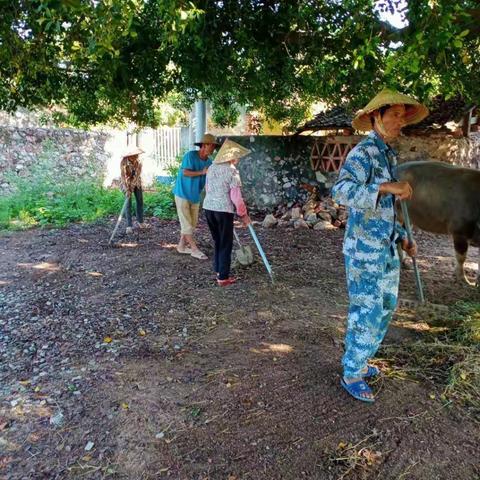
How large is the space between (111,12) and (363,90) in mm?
2648

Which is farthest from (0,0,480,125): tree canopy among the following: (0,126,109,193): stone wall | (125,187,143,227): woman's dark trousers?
(0,126,109,193): stone wall

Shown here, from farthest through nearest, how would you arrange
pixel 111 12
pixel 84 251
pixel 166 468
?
1. pixel 84 251
2. pixel 111 12
3. pixel 166 468

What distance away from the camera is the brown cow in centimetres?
529

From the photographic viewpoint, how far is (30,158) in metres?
11.6

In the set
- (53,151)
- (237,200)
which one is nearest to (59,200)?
(53,151)

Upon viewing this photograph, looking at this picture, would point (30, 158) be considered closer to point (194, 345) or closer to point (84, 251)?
point (84, 251)

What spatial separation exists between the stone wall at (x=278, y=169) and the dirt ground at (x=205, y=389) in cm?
406

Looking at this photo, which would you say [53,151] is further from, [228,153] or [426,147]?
[426,147]

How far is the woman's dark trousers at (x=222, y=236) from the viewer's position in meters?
5.25

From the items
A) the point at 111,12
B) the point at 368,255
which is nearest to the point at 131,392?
the point at 368,255

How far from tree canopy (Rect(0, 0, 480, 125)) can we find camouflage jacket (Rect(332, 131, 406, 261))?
0.78 m

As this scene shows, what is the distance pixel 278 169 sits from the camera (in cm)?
962

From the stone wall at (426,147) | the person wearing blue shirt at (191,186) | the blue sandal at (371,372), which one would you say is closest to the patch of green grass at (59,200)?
the person wearing blue shirt at (191,186)

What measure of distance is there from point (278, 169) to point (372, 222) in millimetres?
6955
